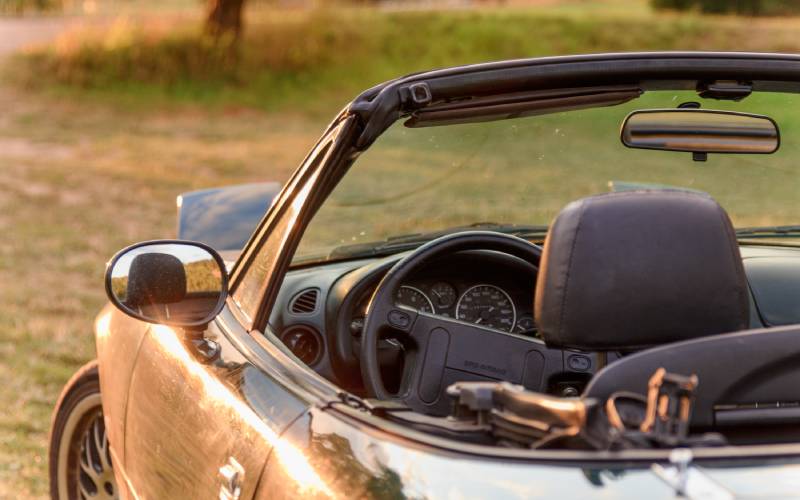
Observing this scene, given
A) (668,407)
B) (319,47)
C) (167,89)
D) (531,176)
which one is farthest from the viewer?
(319,47)

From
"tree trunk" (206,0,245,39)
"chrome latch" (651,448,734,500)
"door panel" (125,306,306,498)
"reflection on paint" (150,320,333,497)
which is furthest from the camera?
"tree trunk" (206,0,245,39)

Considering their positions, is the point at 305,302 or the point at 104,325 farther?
the point at 104,325

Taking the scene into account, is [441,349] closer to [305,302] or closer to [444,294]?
→ [444,294]

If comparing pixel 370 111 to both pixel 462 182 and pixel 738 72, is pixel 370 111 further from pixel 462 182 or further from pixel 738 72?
pixel 462 182

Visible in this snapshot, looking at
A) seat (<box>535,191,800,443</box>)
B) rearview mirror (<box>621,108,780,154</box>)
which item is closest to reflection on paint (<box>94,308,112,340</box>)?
rearview mirror (<box>621,108,780,154</box>)

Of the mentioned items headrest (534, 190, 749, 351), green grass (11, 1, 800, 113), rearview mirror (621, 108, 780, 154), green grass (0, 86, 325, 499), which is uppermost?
rearview mirror (621, 108, 780, 154)

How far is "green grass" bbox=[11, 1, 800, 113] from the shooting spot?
24203 mm

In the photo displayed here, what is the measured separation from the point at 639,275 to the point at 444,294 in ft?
4.73

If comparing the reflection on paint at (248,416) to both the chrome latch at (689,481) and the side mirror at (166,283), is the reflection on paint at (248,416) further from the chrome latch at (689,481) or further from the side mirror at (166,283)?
the chrome latch at (689,481)

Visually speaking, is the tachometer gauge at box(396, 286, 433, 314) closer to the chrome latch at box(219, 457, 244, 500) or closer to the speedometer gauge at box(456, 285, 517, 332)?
the speedometer gauge at box(456, 285, 517, 332)

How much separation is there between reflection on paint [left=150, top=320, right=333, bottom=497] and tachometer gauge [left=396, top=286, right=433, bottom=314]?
624 mm

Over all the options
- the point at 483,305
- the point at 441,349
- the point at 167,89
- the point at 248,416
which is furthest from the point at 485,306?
the point at 167,89

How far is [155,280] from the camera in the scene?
10.7 ft

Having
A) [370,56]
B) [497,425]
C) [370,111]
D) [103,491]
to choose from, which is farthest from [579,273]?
[370,56]
